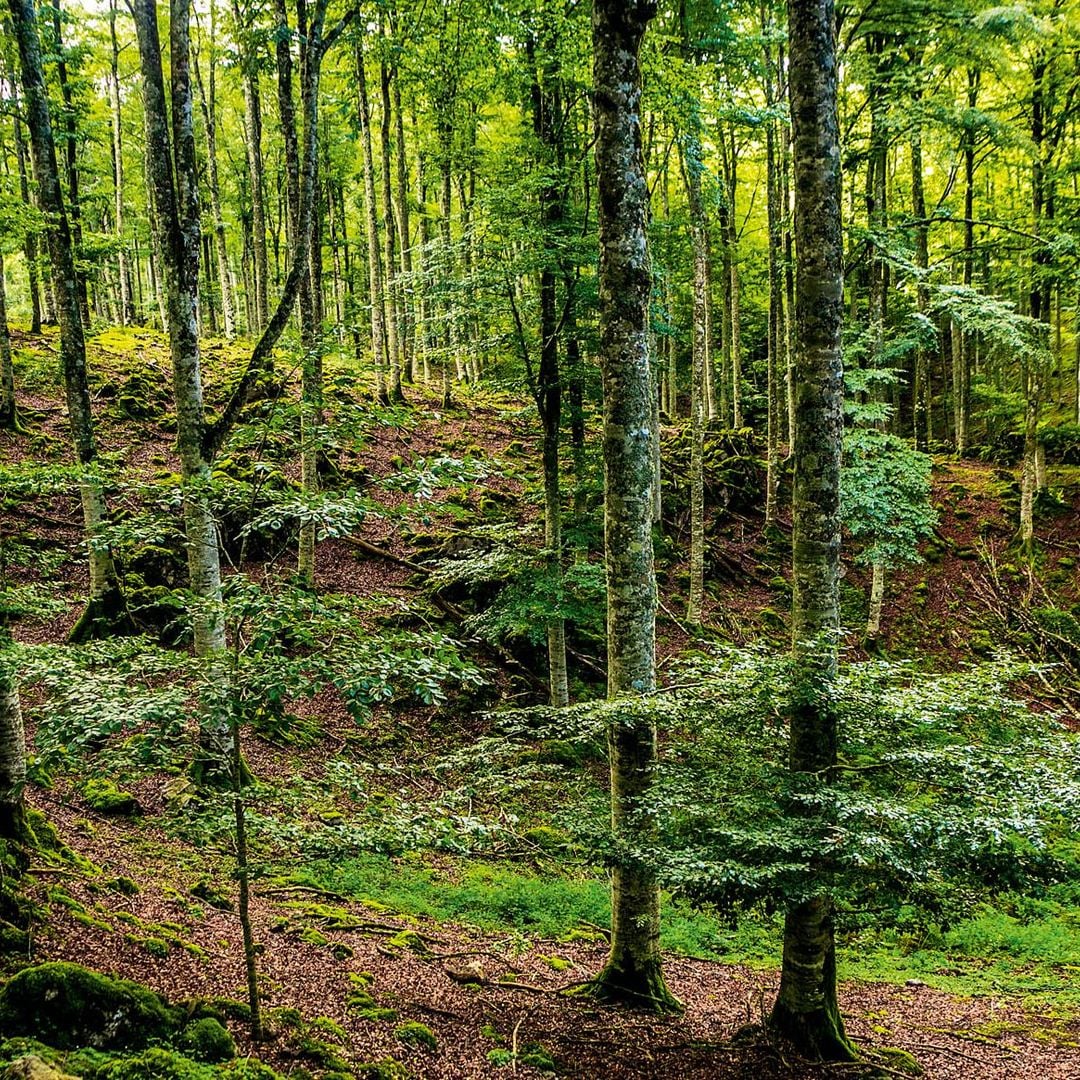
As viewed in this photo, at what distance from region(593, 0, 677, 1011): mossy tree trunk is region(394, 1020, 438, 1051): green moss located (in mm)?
1425

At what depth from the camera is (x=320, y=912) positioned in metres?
6.11

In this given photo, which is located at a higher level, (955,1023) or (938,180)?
(938,180)

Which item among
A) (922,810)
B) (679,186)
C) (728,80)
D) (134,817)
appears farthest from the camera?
(679,186)

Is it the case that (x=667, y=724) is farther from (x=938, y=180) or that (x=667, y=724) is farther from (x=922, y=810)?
(x=938, y=180)

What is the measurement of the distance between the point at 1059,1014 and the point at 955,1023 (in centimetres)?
102

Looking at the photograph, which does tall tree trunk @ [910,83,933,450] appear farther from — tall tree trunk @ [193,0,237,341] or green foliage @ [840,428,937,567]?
tall tree trunk @ [193,0,237,341]

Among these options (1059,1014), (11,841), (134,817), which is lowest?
(1059,1014)

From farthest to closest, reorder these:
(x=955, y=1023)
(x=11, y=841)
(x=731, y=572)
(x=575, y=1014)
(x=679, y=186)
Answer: (x=679, y=186), (x=731, y=572), (x=955, y=1023), (x=575, y=1014), (x=11, y=841)

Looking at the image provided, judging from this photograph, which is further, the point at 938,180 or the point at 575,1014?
the point at 938,180

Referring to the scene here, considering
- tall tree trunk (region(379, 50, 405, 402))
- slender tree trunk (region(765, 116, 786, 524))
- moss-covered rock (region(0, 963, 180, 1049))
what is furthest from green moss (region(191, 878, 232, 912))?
slender tree trunk (region(765, 116, 786, 524))

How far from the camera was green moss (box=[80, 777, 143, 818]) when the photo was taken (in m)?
7.02

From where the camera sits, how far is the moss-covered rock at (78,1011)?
10.9 ft

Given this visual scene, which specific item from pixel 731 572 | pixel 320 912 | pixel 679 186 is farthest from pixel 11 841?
pixel 679 186

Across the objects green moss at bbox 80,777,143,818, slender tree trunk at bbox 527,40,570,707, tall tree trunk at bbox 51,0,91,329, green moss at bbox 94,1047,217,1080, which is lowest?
green moss at bbox 80,777,143,818
